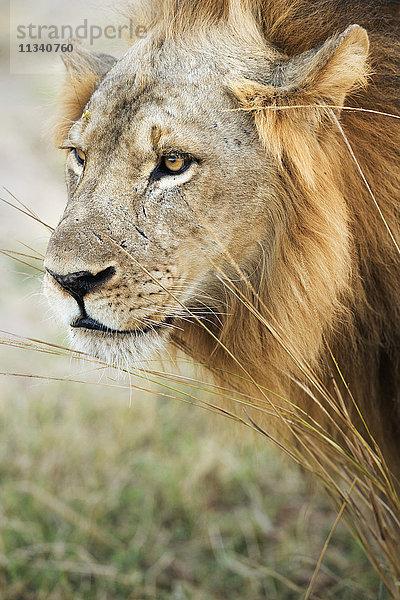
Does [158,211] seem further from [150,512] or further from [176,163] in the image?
[150,512]

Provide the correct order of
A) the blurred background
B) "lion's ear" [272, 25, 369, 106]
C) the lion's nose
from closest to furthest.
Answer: "lion's ear" [272, 25, 369, 106], the lion's nose, the blurred background

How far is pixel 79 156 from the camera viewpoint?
2371 millimetres

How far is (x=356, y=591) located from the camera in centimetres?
294

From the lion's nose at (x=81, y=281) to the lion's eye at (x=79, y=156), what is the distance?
0.50m

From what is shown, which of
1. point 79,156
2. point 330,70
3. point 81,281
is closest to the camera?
point 330,70

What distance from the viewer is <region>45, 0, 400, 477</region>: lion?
2.03m

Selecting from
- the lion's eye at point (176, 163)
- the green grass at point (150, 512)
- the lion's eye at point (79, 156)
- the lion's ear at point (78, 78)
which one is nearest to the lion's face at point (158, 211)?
the lion's eye at point (176, 163)

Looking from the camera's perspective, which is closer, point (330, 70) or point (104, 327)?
point (330, 70)

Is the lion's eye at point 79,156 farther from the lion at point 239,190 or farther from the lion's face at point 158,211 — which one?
the lion's face at point 158,211

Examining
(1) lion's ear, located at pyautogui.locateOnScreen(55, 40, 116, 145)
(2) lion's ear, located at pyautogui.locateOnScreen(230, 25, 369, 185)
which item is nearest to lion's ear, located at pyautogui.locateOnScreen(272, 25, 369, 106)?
(2) lion's ear, located at pyautogui.locateOnScreen(230, 25, 369, 185)

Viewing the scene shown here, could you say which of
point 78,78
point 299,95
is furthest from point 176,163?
point 78,78

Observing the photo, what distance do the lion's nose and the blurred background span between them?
0.46 metres

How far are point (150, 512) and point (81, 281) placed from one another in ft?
6.02

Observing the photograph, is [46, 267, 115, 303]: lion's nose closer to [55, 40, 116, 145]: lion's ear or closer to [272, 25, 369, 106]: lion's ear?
[272, 25, 369, 106]: lion's ear
